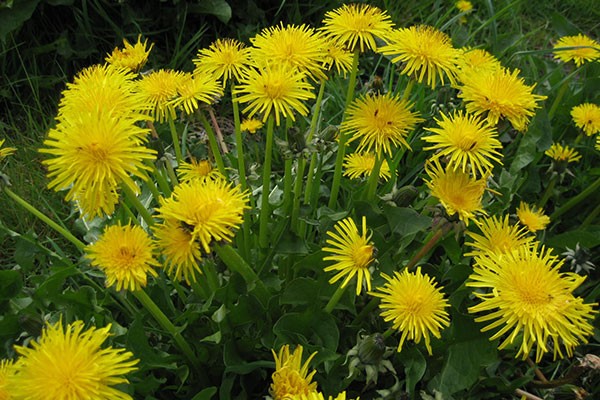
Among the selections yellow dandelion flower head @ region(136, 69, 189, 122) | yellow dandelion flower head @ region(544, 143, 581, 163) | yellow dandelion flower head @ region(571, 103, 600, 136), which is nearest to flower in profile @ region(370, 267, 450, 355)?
yellow dandelion flower head @ region(136, 69, 189, 122)

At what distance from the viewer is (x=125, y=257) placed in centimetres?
111

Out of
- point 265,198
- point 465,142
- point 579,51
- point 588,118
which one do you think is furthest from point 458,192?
point 579,51

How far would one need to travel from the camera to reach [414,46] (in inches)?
52.6

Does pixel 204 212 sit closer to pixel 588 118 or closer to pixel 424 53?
pixel 424 53

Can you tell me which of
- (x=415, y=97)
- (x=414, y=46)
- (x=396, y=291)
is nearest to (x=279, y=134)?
(x=415, y=97)

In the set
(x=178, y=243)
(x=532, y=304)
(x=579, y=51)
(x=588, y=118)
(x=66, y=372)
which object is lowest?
(x=66, y=372)

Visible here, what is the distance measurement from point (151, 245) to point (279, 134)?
52.4 inches

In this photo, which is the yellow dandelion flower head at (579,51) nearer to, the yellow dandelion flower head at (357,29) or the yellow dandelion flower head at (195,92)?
the yellow dandelion flower head at (357,29)

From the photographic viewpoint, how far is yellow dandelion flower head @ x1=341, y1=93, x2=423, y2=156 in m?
1.36

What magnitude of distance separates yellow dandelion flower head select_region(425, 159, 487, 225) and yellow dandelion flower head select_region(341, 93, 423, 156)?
0.43ft

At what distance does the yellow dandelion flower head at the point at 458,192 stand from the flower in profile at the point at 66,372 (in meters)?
0.71

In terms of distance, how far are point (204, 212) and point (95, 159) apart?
21 centimetres

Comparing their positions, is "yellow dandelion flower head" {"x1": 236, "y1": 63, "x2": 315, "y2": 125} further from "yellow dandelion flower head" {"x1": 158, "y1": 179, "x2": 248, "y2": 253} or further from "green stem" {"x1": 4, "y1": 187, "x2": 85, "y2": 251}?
"green stem" {"x1": 4, "y1": 187, "x2": 85, "y2": 251}

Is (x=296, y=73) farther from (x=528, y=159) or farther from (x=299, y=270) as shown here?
(x=528, y=159)
